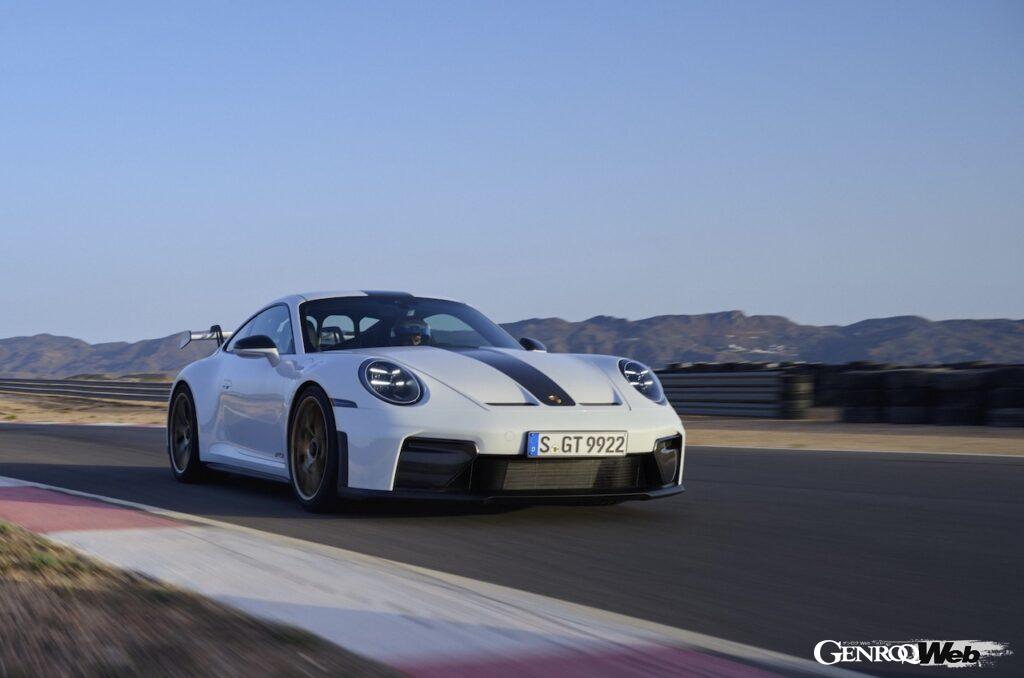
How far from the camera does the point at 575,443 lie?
17.9 feet

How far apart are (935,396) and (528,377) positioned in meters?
10.9

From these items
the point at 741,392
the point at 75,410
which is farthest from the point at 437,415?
the point at 75,410

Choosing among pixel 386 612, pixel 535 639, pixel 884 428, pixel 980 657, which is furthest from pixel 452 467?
pixel 884 428

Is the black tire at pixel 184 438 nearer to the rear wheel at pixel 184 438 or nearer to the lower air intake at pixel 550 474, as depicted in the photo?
the rear wheel at pixel 184 438

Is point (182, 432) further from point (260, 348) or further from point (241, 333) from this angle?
point (260, 348)

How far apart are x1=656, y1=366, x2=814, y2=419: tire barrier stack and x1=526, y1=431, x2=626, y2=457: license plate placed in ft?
42.6

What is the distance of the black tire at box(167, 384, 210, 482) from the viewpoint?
7.78 meters

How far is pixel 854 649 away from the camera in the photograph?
3.11 metres

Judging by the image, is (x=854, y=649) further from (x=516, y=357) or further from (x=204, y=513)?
(x=204, y=513)

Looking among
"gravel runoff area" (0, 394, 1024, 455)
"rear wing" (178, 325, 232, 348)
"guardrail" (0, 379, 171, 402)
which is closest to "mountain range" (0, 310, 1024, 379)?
"guardrail" (0, 379, 171, 402)

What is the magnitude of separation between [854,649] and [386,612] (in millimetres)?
1293

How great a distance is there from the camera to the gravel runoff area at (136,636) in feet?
8.78

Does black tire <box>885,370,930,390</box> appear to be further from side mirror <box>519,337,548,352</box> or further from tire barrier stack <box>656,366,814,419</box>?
side mirror <box>519,337,548,352</box>

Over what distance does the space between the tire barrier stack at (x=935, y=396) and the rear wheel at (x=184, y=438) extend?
10.2m
